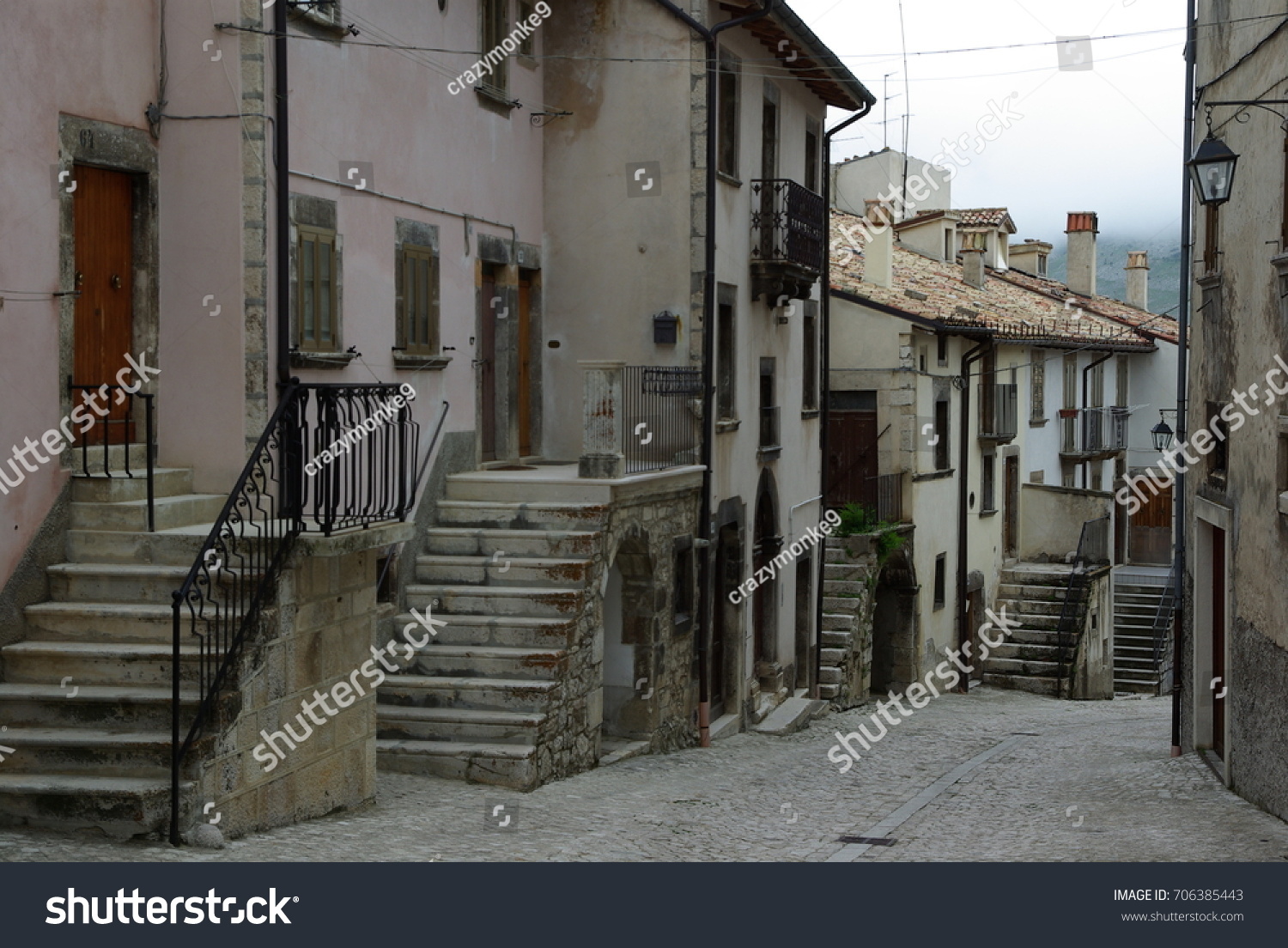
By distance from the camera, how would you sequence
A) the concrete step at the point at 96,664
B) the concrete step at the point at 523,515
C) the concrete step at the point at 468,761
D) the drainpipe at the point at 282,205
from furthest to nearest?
the concrete step at the point at 523,515 → the concrete step at the point at 468,761 → the drainpipe at the point at 282,205 → the concrete step at the point at 96,664

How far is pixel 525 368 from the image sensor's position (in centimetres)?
1816

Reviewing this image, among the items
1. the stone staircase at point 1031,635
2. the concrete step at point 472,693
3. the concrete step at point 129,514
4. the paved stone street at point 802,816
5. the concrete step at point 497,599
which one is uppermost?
the concrete step at point 129,514

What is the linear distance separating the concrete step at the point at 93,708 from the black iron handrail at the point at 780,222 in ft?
40.4

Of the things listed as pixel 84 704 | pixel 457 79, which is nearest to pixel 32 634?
pixel 84 704

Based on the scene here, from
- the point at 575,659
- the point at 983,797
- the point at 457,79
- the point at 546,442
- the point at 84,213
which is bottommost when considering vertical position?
the point at 983,797

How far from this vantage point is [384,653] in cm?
1410

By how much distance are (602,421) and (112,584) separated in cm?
560

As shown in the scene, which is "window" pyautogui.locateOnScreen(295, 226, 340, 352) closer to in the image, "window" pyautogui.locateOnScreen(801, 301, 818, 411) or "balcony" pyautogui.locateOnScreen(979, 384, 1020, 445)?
"window" pyautogui.locateOnScreen(801, 301, 818, 411)

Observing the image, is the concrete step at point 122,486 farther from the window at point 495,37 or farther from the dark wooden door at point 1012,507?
the dark wooden door at point 1012,507

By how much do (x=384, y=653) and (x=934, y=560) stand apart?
17.9 metres

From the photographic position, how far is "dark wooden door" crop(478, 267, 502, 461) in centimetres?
1691

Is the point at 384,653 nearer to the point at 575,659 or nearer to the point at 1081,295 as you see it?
the point at 575,659

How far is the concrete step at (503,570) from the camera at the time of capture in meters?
14.4

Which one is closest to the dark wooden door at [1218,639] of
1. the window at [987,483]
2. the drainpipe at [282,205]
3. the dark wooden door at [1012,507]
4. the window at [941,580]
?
the drainpipe at [282,205]
